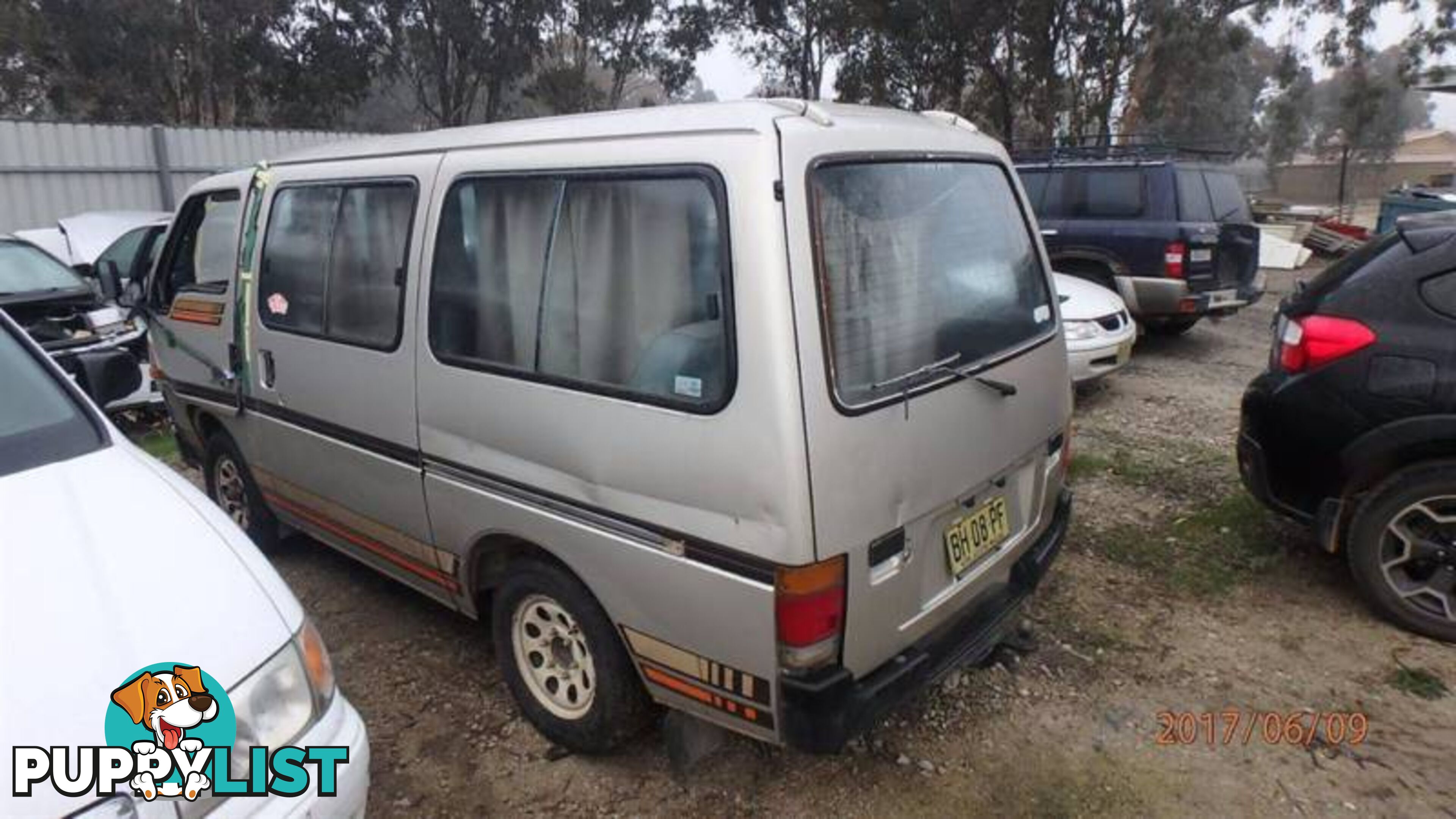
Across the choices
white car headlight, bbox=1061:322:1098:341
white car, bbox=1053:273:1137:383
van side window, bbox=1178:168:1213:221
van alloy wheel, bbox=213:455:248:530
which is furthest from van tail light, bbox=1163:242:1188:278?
van alloy wheel, bbox=213:455:248:530

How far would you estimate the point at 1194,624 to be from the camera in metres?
3.51

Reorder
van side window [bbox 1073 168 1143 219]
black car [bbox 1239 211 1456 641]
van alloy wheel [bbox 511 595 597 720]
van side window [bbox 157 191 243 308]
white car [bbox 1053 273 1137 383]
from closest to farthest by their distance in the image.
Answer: van alloy wheel [bbox 511 595 597 720]
black car [bbox 1239 211 1456 641]
van side window [bbox 157 191 243 308]
white car [bbox 1053 273 1137 383]
van side window [bbox 1073 168 1143 219]

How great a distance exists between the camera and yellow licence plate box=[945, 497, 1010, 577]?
2.48 meters

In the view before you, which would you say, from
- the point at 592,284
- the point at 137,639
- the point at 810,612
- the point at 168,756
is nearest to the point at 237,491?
the point at 592,284

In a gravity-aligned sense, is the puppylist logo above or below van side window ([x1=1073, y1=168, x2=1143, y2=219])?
below

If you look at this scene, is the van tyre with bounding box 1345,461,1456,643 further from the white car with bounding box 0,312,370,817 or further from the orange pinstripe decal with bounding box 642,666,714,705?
the white car with bounding box 0,312,370,817

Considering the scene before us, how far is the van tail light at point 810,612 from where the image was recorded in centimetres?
205

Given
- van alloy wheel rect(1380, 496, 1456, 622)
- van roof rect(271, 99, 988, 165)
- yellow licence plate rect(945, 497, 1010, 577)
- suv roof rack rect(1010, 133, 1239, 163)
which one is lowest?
van alloy wheel rect(1380, 496, 1456, 622)

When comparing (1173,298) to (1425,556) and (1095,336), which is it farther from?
(1425,556)

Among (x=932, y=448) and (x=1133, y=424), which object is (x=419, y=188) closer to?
(x=932, y=448)

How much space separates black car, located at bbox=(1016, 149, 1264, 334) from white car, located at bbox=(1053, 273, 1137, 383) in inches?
52.9

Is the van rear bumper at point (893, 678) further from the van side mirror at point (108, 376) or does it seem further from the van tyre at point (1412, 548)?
the van side mirror at point (108, 376)

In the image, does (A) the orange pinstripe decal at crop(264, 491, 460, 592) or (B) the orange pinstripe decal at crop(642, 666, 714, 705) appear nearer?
(B) the orange pinstripe decal at crop(642, 666, 714, 705)
